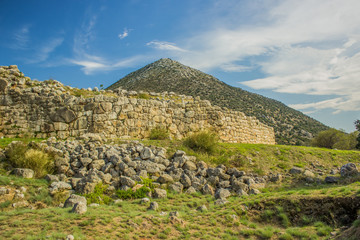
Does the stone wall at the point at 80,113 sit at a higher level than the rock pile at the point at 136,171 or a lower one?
higher

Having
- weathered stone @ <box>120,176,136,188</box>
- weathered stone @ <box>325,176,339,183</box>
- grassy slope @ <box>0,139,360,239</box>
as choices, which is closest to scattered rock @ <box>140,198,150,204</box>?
grassy slope @ <box>0,139,360,239</box>

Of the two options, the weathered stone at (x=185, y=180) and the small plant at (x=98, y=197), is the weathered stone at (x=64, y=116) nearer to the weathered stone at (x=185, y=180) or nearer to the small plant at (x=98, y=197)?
the small plant at (x=98, y=197)

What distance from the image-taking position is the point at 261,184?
32.2 ft

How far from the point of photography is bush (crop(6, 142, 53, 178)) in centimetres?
928

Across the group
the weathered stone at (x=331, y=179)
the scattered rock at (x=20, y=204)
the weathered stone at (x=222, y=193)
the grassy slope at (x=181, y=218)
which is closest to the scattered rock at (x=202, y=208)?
the grassy slope at (x=181, y=218)

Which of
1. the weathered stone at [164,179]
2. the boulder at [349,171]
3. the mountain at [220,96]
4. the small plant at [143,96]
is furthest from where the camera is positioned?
the mountain at [220,96]

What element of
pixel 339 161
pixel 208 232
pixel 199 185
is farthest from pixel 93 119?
pixel 339 161

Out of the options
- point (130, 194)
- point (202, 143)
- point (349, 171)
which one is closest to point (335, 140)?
point (349, 171)

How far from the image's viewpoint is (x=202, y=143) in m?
12.7

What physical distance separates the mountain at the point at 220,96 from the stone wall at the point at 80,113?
1554 centimetres

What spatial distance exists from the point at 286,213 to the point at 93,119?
36.0 ft

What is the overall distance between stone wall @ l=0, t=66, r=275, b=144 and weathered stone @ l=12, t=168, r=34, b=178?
16.0ft

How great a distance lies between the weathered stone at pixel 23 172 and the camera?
346 inches

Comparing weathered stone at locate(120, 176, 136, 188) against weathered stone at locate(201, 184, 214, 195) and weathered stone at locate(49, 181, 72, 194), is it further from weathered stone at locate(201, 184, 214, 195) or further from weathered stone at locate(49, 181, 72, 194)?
weathered stone at locate(201, 184, 214, 195)
